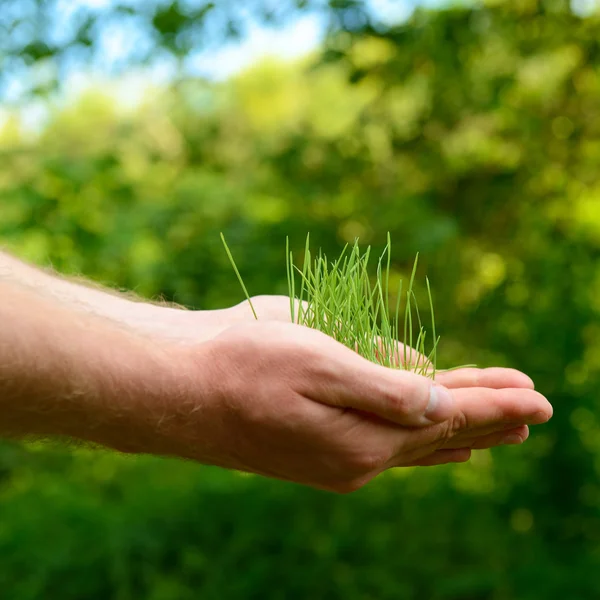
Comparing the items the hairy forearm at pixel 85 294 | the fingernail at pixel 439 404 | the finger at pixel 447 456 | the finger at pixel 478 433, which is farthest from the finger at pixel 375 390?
the hairy forearm at pixel 85 294

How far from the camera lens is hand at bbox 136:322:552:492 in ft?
3.14

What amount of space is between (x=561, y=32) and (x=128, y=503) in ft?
8.04

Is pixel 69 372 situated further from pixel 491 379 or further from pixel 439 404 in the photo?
pixel 491 379

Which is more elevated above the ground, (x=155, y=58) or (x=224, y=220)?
(x=155, y=58)

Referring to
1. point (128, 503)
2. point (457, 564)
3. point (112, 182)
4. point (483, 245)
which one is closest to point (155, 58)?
point (112, 182)

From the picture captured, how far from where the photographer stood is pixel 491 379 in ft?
3.67

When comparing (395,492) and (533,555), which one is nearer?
(533,555)

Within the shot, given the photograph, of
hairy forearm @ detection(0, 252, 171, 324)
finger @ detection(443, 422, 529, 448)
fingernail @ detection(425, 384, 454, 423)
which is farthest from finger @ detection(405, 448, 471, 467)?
hairy forearm @ detection(0, 252, 171, 324)

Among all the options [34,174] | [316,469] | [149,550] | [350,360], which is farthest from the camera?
[149,550]

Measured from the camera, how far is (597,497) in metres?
2.68

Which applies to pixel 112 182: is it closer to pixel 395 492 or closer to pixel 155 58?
pixel 155 58

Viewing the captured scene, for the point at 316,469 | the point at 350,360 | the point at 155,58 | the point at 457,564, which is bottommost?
the point at 457,564

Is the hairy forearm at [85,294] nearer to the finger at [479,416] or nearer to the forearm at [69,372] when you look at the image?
the forearm at [69,372]

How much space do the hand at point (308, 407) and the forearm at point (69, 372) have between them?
4 centimetres
